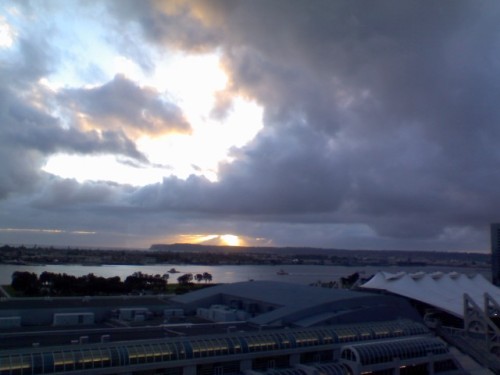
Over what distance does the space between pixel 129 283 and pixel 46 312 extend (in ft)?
73.1

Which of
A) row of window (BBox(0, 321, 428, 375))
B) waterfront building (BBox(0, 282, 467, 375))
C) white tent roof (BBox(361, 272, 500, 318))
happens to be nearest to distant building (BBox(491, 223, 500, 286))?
white tent roof (BBox(361, 272, 500, 318))

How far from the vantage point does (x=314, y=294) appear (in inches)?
736

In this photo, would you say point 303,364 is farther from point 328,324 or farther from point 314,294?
point 314,294

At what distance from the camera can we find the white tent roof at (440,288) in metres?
23.9

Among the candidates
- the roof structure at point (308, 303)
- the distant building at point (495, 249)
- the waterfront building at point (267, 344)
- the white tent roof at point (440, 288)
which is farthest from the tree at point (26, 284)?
the distant building at point (495, 249)

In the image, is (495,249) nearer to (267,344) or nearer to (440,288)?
(440,288)

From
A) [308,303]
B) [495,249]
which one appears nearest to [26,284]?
[308,303]

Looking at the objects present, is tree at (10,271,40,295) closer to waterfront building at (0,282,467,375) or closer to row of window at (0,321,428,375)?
waterfront building at (0,282,467,375)

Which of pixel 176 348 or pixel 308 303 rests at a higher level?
pixel 308 303

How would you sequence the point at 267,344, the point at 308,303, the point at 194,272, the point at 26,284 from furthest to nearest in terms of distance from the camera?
the point at 194,272, the point at 26,284, the point at 308,303, the point at 267,344

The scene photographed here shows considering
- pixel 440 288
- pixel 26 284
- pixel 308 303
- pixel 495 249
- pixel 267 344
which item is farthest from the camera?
pixel 495 249

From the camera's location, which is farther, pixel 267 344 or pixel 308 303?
pixel 308 303

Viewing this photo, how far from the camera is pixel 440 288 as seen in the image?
1016 inches

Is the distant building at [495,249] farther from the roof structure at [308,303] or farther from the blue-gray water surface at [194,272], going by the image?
the roof structure at [308,303]
